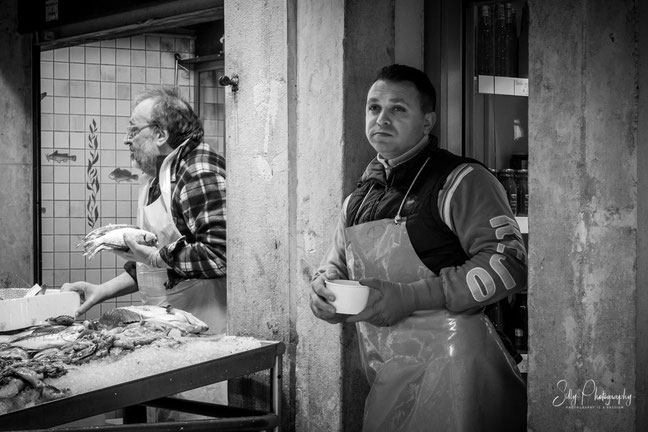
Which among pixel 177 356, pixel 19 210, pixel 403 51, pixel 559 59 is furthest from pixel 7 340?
pixel 19 210

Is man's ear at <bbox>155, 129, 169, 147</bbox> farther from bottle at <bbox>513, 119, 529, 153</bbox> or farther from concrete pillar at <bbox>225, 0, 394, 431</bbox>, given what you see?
bottle at <bbox>513, 119, 529, 153</bbox>

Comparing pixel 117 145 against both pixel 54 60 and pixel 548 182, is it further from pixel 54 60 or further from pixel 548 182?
pixel 548 182

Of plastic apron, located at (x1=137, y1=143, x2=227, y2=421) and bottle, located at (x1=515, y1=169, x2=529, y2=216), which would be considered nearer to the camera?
bottle, located at (x1=515, y1=169, x2=529, y2=216)

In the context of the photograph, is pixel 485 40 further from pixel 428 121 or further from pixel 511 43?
pixel 428 121

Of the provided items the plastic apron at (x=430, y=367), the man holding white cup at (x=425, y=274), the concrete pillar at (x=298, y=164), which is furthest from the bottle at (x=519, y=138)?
the plastic apron at (x=430, y=367)

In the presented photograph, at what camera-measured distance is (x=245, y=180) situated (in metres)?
3.84

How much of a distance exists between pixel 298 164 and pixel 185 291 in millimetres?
1196

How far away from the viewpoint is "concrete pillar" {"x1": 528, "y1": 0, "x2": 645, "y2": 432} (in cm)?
268

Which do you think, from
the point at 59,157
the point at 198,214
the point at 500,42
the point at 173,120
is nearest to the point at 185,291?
the point at 198,214

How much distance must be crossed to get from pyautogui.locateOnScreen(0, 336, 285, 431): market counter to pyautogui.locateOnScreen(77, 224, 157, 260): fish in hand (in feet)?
2.89

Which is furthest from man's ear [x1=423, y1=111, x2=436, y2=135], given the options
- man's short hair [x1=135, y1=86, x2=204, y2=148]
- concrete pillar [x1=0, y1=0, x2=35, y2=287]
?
→ concrete pillar [x1=0, y1=0, x2=35, y2=287]

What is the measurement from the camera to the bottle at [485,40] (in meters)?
4.22

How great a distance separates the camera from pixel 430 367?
306 centimetres

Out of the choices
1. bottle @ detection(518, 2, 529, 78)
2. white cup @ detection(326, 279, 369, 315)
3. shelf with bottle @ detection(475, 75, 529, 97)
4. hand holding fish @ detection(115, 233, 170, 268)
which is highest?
bottle @ detection(518, 2, 529, 78)
